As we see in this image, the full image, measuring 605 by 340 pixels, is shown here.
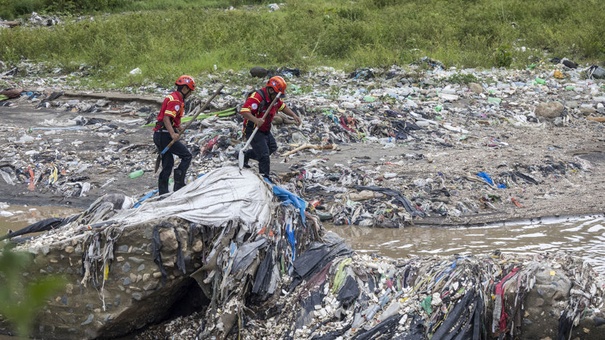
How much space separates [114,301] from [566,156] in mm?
6752

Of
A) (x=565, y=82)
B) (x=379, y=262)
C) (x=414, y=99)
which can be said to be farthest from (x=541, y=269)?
(x=565, y=82)

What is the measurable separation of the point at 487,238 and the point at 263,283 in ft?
9.97

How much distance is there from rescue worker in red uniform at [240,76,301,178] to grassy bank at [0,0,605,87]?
6848mm

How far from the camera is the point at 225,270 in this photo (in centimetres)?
498

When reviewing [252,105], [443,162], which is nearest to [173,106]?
[252,105]

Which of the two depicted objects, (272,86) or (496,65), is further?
(496,65)

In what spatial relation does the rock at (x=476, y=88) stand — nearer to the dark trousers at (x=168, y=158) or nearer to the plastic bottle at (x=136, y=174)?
the plastic bottle at (x=136, y=174)

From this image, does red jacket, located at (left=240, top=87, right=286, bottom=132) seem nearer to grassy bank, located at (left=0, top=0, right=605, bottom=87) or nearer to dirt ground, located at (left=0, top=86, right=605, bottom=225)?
dirt ground, located at (left=0, top=86, right=605, bottom=225)

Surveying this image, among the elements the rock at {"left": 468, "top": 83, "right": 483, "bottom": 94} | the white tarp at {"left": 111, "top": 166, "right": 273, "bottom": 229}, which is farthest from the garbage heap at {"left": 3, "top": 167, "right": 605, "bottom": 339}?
the rock at {"left": 468, "top": 83, "right": 483, "bottom": 94}

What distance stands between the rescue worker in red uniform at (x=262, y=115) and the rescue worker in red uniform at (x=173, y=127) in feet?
2.00

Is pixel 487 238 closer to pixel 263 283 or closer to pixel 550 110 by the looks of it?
pixel 263 283

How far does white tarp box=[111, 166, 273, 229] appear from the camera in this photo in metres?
5.16

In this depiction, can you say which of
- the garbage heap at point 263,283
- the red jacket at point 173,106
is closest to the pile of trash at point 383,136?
the red jacket at point 173,106

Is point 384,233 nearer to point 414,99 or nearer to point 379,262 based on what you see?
point 379,262
